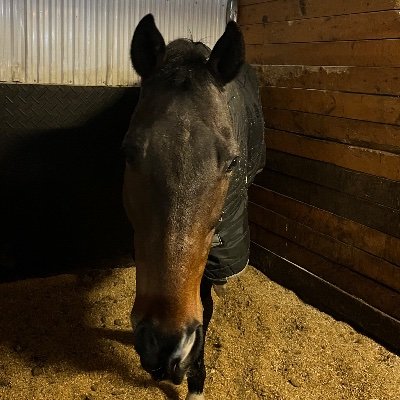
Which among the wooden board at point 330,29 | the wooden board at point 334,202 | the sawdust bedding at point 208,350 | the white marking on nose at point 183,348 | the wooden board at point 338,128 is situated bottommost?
the sawdust bedding at point 208,350

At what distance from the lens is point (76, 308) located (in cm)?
334

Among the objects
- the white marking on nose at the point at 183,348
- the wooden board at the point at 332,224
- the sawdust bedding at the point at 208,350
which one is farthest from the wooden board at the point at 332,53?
the white marking on nose at the point at 183,348

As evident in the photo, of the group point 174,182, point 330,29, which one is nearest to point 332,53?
point 330,29

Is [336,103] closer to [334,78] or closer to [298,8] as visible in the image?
[334,78]

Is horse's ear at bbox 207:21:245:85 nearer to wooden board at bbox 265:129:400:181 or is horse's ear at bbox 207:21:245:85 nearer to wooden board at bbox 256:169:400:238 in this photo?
wooden board at bbox 265:129:400:181

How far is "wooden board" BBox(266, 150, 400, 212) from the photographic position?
2.92 metres

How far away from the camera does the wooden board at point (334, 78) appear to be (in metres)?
Result: 2.83

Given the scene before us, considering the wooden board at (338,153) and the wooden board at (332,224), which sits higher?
the wooden board at (338,153)

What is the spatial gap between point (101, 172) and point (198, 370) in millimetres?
1800

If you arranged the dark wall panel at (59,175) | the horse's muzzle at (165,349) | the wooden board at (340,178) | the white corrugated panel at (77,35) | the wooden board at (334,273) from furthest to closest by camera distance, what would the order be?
the dark wall panel at (59,175) < the white corrugated panel at (77,35) < the wooden board at (334,273) < the wooden board at (340,178) < the horse's muzzle at (165,349)

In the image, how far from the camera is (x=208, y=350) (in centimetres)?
296

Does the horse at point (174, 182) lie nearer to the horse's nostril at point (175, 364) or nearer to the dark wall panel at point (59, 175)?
the horse's nostril at point (175, 364)

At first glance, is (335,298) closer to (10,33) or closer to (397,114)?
(397,114)

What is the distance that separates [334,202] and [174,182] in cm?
191
